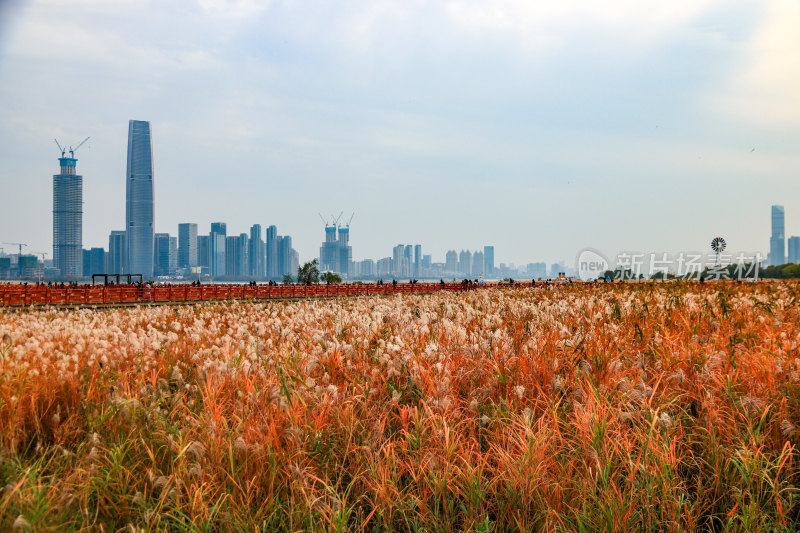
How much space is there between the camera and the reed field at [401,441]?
12.3 feet

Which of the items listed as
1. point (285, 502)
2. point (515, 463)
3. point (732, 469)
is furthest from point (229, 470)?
point (732, 469)

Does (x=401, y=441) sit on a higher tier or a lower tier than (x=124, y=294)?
lower

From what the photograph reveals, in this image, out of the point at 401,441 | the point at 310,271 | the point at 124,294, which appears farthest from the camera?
the point at 310,271

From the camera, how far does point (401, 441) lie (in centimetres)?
452

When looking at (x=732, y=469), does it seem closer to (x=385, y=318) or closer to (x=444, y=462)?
(x=444, y=462)

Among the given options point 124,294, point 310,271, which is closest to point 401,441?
point 124,294

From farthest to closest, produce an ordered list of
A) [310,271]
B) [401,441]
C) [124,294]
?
1. [310,271]
2. [124,294]
3. [401,441]

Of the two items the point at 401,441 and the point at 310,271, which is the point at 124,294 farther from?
the point at 310,271

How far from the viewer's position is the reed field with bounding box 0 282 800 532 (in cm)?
374

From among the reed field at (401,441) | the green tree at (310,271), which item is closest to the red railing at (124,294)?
the reed field at (401,441)

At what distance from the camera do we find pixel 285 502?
393cm

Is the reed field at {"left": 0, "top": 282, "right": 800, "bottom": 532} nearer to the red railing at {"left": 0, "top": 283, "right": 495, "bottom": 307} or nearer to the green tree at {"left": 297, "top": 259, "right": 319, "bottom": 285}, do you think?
the red railing at {"left": 0, "top": 283, "right": 495, "bottom": 307}

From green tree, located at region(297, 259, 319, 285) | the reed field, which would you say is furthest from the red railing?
green tree, located at region(297, 259, 319, 285)

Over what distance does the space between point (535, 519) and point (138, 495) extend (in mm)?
2564
